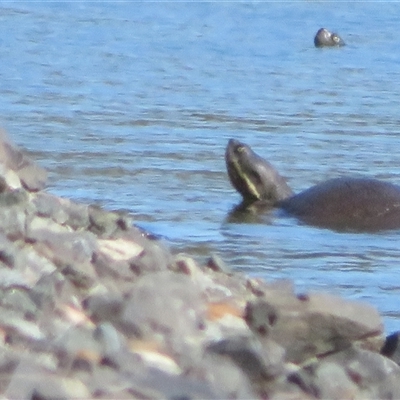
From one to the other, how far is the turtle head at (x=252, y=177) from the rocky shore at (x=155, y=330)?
4429mm

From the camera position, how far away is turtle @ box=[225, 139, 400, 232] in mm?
8820

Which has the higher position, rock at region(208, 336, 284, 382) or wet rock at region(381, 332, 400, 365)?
rock at region(208, 336, 284, 382)

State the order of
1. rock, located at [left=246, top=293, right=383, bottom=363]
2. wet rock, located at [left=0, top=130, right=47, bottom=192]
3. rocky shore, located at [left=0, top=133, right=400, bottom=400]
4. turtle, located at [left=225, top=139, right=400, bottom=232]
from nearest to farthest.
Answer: rocky shore, located at [left=0, top=133, right=400, bottom=400], rock, located at [left=246, top=293, right=383, bottom=363], wet rock, located at [left=0, top=130, right=47, bottom=192], turtle, located at [left=225, top=139, right=400, bottom=232]

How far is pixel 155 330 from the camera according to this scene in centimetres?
398

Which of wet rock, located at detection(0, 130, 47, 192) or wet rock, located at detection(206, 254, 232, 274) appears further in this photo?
wet rock, located at detection(0, 130, 47, 192)

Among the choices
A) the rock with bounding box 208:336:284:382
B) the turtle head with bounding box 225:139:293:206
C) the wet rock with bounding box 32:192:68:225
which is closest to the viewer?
the rock with bounding box 208:336:284:382

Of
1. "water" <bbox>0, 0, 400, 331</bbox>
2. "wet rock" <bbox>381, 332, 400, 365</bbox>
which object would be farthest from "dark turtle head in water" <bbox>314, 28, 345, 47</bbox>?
"wet rock" <bbox>381, 332, 400, 365</bbox>

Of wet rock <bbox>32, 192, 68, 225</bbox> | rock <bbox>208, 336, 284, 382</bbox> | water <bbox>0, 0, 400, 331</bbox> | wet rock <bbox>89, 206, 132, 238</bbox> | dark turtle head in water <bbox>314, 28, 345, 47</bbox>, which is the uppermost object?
rock <bbox>208, 336, 284, 382</bbox>

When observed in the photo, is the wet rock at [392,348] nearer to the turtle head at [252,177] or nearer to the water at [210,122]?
the water at [210,122]

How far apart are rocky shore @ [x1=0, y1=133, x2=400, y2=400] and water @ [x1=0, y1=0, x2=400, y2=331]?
1.17 m

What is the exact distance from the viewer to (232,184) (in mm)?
9797

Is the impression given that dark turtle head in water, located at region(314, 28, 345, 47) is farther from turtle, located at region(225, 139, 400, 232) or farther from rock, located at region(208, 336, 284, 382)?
rock, located at region(208, 336, 284, 382)

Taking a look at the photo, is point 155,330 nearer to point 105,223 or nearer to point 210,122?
point 105,223

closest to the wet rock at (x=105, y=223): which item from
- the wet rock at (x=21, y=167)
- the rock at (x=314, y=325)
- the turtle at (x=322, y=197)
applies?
the wet rock at (x=21, y=167)
